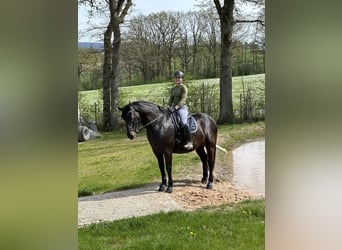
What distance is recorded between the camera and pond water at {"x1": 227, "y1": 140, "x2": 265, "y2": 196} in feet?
7.61

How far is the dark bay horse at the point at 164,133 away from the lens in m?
2.33

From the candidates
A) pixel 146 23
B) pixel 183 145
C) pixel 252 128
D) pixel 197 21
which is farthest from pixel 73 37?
pixel 252 128

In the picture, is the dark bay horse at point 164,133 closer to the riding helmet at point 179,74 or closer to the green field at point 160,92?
the green field at point 160,92

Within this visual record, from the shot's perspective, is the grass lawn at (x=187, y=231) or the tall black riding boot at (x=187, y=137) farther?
the tall black riding boot at (x=187, y=137)

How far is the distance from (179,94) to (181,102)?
4cm

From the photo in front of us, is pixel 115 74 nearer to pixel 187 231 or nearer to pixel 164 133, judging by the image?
pixel 164 133

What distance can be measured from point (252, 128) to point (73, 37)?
999mm

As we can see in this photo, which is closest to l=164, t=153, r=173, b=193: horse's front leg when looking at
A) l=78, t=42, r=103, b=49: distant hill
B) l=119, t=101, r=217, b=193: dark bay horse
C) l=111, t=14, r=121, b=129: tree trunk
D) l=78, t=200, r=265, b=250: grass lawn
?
l=119, t=101, r=217, b=193: dark bay horse

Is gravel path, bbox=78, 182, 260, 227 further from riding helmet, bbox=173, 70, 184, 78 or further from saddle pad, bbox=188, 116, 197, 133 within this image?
riding helmet, bbox=173, 70, 184, 78

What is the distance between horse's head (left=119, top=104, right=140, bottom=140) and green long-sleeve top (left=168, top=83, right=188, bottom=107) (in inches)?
7.5

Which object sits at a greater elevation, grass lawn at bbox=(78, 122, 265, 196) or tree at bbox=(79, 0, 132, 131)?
tree at bbox=(79, 0, 132, 131)

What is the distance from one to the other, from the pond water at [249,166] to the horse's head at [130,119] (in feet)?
1.66

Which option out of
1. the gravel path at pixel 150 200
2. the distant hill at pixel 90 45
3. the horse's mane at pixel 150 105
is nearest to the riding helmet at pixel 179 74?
the horse's mane at pixel 150 105
